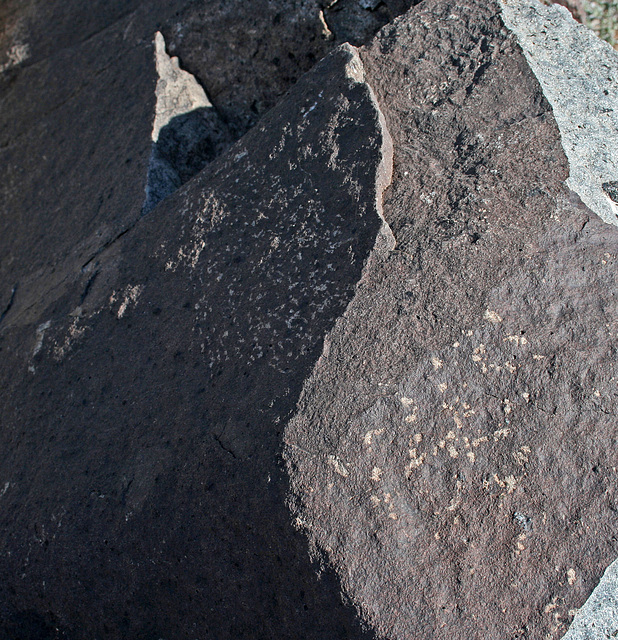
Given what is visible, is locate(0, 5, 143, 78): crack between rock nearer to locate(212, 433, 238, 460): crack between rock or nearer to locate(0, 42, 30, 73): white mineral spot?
locate(0, 42, 30, 73): white mineral spot

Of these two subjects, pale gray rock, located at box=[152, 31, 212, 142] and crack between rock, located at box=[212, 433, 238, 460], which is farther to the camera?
pale gray rock, located at box=[152, 31, 212, 142]

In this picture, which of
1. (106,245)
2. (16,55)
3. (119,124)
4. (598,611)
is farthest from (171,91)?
(598,611)

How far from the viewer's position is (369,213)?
119 centimetres

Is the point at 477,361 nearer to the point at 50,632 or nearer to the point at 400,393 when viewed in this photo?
the point at 400,393

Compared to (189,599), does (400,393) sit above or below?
above

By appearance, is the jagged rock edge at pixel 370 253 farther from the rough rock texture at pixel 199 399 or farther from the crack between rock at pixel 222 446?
the crack between rock at pixel 222 446

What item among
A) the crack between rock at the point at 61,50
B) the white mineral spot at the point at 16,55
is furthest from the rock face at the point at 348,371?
the white mineral spot at the point at 16,55

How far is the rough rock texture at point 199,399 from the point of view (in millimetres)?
1081

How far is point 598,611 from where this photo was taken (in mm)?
914

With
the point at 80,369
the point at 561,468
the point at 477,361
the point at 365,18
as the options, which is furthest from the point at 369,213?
the point at 365,18

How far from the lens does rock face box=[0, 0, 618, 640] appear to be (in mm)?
951

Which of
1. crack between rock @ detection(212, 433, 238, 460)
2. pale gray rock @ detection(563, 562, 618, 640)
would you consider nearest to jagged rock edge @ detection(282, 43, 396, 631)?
crack between rock @ detection(212, 433, 238, 460)

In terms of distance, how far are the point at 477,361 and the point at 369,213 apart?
359 mm

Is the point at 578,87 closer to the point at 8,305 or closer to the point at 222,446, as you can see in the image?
the point at 222,446
